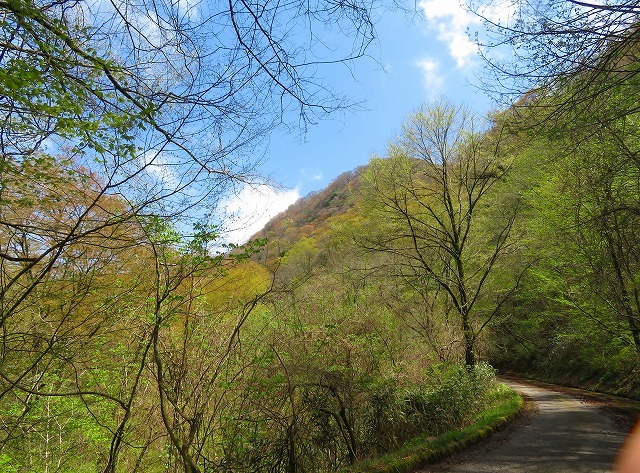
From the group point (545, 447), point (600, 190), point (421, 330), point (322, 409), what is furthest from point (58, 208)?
point (600, 190)

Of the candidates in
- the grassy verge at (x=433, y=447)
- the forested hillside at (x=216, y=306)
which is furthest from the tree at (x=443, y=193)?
the grassy verge at (x=433, y=447)

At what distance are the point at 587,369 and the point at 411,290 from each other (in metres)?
12.0

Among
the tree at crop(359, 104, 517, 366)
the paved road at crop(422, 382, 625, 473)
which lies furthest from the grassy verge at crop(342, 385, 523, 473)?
the tree at crop(359, 104, 517, 366)

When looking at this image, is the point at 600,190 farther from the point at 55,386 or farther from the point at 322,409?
the point at 55,386

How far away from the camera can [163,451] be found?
5.26 metres

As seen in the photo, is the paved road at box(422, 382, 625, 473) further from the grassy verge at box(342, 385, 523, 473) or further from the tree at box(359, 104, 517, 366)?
the tree at box(359, 104, 517, 366)

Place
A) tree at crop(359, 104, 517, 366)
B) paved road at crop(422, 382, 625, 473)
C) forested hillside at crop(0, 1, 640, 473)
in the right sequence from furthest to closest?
1. tree at crop(359, 104, 517, 366)
2. paved road at crop(422, 382, 625, 473)
3. forested hillside at crop(0, 1, 640, 473)

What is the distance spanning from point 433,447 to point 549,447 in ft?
8.00

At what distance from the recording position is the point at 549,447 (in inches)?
289

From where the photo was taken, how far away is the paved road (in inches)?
243

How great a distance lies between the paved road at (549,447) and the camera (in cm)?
616

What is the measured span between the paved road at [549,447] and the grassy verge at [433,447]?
0.18 meters

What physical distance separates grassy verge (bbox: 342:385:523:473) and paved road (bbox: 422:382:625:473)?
0.18 metres

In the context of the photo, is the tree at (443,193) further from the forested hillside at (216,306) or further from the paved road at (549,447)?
the paved road at (549,447)
